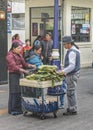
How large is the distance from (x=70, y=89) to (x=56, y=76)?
490 millimetres

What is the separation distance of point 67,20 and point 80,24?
1218mm

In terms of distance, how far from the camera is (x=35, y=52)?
10.5 metres

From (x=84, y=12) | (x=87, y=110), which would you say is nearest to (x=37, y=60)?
(x=87, y=110)

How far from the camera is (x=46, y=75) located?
9742mm

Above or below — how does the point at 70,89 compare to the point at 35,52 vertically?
below

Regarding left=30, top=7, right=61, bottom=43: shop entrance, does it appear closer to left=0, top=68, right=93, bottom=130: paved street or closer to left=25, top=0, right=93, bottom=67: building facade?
left=25, top=0, right=93, bottom=67: building facade

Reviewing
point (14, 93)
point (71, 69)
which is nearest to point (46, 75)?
point (71, 69)

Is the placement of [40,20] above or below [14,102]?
above

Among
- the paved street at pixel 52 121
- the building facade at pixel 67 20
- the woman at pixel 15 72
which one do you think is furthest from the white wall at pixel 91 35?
the woman at pixel 15 72

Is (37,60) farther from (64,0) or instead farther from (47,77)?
(64,0)

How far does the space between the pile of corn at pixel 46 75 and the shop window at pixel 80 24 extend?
12.2m

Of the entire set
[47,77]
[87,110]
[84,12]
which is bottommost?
[87,110]

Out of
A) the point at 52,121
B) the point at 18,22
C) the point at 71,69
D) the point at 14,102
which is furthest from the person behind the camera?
the point at 18,22

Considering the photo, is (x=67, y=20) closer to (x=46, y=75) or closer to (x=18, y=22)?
(x=18, y=22)
